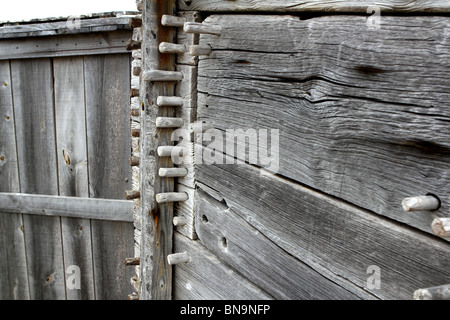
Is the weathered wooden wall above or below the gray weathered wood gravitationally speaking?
above

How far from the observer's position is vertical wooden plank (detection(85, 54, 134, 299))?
2.90 meters

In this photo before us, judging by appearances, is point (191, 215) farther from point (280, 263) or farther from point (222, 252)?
point (280, 263)

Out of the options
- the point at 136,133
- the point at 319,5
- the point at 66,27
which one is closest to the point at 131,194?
the point at 136,133

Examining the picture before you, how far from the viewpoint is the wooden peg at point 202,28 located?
1640 millimetres

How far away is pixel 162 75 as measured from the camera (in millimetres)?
1940

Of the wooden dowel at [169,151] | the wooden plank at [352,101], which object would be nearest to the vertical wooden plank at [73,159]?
the wooden dowel at [169,151]

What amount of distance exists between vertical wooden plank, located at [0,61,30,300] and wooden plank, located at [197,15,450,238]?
222 cm

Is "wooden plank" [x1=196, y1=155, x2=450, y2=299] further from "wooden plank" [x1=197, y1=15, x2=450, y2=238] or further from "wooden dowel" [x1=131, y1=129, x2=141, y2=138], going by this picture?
"wooden dowel" [x1=131, y1=129, x2=141, y2=138]

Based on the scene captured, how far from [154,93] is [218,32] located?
1.56 feet

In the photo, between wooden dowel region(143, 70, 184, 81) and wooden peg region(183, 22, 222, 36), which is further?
wooden dowel region(143, 70, 184, 81)

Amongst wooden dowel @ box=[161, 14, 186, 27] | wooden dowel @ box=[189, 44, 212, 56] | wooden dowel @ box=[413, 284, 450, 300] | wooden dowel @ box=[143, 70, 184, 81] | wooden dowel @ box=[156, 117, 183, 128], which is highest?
wooden dowel @ box=[161, 14, 186, 27]

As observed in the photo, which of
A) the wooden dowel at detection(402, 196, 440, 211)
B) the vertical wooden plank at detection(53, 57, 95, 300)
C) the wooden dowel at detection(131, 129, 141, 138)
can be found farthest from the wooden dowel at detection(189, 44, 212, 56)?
the vertical wooden plank at detection(53, 57, 95, 300)

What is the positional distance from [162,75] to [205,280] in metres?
0.92

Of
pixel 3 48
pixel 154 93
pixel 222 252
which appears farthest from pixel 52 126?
pixel 222 252
